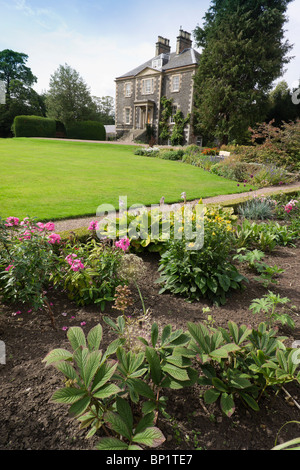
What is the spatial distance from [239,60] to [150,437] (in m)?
21.8

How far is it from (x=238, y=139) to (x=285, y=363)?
2122 cm

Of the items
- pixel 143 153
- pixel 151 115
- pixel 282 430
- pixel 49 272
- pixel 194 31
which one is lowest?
pixel 282 430

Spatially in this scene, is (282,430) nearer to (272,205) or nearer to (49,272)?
(49,272)

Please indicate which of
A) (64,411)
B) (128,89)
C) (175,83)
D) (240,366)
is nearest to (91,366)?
(64,411)

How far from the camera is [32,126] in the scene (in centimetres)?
2678

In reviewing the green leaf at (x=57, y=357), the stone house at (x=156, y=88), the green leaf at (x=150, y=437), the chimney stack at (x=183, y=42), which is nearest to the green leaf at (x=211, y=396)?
the green leaf at (x=150, y=437)

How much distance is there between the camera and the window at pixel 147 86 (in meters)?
28.4

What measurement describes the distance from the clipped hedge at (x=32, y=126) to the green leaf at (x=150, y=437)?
30.1 metres

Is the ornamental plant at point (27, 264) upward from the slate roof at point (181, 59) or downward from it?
downward

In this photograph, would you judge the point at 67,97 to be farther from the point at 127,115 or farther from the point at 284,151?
the point at 284,151

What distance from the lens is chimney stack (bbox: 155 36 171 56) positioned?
95.1ft

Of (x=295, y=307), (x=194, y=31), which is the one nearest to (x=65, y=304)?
(x=295, y=307)

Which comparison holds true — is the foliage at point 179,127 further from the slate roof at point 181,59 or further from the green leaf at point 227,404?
the green leaf at point 227,404

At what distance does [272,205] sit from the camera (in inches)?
233
